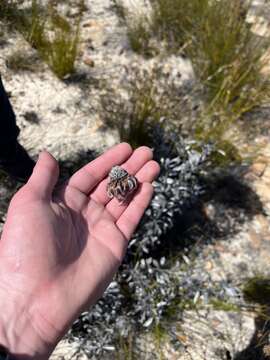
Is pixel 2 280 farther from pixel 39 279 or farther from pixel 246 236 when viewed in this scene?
pixel 246 236

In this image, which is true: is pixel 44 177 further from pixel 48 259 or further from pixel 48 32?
pixel 48 32

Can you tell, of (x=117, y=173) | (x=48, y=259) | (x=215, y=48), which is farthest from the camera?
(x=215, y=48)

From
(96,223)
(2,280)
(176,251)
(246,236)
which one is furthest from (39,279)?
(246,236)

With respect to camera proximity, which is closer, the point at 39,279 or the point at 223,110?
the point at 39,279

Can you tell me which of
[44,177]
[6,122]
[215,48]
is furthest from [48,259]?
[215,48]

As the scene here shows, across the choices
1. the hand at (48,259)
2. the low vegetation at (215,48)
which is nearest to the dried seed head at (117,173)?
the hand at (48,259)

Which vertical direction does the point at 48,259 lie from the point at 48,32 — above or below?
below

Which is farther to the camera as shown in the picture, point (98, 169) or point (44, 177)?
point (98, 169)
